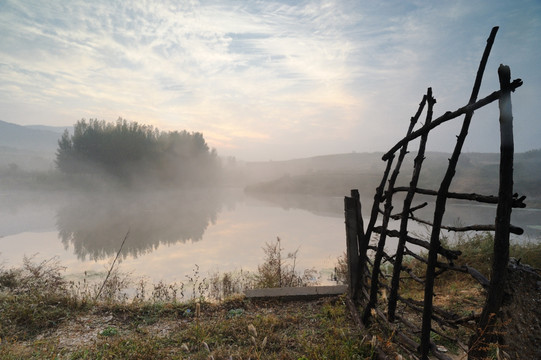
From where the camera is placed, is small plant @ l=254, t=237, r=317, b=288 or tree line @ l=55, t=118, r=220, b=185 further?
tree line @ l=55, t=118, r=220, b=185

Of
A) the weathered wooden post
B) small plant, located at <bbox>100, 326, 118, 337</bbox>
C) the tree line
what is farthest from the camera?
the tree line

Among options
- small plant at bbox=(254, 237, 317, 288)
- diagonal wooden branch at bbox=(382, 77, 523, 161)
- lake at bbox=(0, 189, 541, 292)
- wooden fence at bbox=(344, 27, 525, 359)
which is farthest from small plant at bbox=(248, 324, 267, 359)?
lake at bbox=(0, 189, 541, 292)

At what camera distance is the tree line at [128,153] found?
38344 mm

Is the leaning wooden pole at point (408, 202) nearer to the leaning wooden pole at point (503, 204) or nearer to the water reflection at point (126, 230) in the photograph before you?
the leaning wooden pole at point (503, 204)

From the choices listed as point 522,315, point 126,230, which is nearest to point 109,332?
point 522,315

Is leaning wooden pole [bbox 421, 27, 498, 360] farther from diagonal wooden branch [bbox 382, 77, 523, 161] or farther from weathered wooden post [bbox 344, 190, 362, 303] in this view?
weathered wooden post [bbox 344, 190, 362, 303]

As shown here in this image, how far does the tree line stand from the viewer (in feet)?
126

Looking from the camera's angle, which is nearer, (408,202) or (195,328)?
(408,202)

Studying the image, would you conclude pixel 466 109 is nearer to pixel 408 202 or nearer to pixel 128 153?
pixel 408 202

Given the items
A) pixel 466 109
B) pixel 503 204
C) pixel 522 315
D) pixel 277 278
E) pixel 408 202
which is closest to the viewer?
pixel 503 204

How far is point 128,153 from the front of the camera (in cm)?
4038

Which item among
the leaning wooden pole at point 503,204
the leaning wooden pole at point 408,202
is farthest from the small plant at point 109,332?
the leaning wooden pole at point 503,204

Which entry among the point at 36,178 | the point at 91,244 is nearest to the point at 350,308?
the point at 91,244

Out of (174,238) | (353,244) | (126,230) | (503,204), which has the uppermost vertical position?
(503,204)
